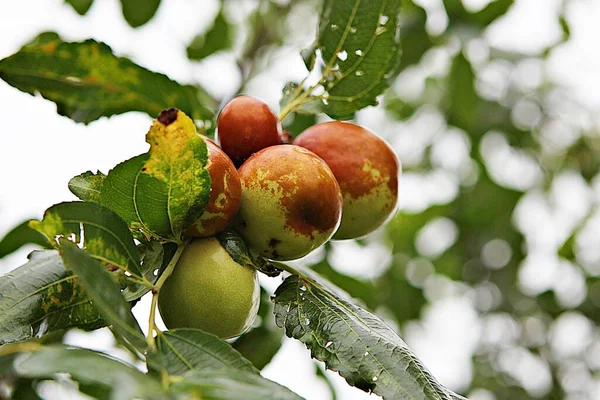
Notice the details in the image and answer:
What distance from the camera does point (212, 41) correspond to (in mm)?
2287

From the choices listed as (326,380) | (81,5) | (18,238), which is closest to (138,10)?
(81,5)

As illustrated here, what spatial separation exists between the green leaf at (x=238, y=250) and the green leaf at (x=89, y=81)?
48cm

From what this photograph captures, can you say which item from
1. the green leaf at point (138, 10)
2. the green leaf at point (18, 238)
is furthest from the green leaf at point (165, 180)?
the green leaf at point (138, 10)

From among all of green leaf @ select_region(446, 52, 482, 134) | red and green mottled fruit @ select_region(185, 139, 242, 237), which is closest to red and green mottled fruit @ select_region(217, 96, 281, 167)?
red and green mottled fruit @ select_region(185, 139, 242, 237)

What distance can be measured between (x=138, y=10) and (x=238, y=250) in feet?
3.35

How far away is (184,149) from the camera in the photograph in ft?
2.96

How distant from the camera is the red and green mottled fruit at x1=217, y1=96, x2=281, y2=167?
3.66ft

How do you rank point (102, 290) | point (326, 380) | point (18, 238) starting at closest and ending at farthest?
point (102, 290) → point (18, 238) → point (326, 380)

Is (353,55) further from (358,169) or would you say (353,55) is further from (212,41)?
(212,41)

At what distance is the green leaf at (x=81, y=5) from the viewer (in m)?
1.87

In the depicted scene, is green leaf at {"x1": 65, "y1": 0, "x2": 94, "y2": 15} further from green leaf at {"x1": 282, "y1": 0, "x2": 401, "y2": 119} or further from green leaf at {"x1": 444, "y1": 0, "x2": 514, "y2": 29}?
green leaf at {"x1": 444, "y1": 0, "x2": 514, "y2": 29}

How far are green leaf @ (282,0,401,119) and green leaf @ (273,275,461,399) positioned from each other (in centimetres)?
38

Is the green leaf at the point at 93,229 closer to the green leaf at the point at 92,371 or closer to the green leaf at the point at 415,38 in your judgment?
the green leaf at the point at 92,371

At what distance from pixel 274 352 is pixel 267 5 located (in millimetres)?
1327
